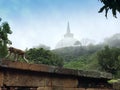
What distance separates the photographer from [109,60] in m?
52.5

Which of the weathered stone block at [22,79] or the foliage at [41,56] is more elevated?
the foliage at [41,56]

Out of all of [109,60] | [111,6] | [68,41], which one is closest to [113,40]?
[68,41]

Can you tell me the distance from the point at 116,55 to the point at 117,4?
1833 inches

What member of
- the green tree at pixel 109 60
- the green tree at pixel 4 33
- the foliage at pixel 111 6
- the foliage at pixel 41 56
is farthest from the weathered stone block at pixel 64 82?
the foliage at pixel 41 56

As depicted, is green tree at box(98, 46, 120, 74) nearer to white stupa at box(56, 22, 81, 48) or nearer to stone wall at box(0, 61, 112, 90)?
stone wall at box(0, 61, 112, 90)

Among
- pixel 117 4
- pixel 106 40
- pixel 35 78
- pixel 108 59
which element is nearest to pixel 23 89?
pixel 35 78

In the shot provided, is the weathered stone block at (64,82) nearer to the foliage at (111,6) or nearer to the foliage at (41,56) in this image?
the foliage at (111,6)

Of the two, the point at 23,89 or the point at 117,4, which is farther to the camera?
the point at 117,4

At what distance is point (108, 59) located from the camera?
52.9 meters

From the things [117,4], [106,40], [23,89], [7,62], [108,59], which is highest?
[106,40]

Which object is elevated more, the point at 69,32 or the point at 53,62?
the point at 69,32

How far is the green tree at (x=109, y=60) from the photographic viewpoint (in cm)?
5027

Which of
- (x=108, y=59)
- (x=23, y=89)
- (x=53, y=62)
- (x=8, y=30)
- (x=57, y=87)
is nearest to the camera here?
(x=23, y=89)

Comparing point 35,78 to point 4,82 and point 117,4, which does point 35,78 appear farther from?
point 117,4
